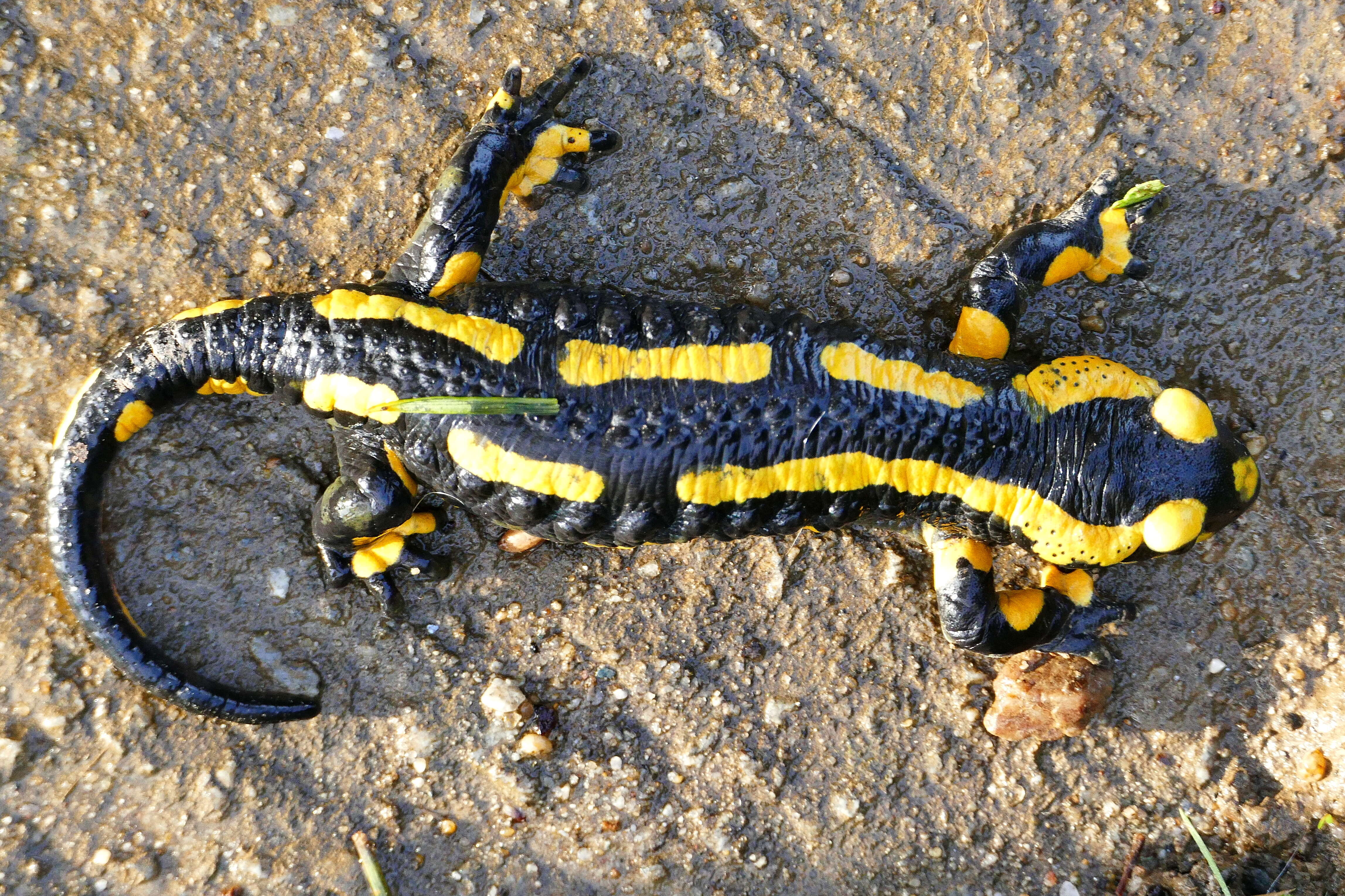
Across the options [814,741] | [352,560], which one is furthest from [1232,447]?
[352,560]

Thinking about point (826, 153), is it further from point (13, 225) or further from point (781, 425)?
point (13, 225)

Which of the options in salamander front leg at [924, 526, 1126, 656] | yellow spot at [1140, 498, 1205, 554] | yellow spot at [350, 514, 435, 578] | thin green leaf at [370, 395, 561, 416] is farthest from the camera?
yellow spot at [350, 514, 435, 578]

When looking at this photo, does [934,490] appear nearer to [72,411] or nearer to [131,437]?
[131,437]

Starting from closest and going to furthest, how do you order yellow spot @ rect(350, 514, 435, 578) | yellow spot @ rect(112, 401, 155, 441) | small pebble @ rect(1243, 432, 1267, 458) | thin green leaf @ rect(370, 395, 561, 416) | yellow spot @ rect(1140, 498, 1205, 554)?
thin green leaf @ rect(370, 395, 561, 416) < yellow spot @ rect(1140, 498, 1205, 554) < yellow spot @ rect(112, 401, 155, 441) < yellow spot @ rect(350, 514, 435, 578) < small pebble @ rect(1243, 432, 1267, 458)

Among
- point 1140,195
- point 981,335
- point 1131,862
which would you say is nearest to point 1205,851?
point 1131,862

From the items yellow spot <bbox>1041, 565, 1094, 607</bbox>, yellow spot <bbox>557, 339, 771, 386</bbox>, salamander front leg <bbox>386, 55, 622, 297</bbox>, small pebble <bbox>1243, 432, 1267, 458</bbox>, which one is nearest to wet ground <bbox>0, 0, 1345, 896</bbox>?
small pebble <bbox>1243, 432, 1267, 458</bbox>

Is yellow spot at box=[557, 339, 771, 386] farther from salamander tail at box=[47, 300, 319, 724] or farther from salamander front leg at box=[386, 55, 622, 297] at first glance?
salamander tail at box=[47, 300, 319, 724]
